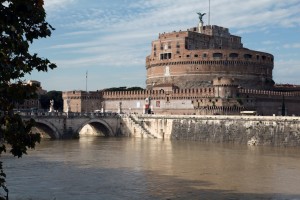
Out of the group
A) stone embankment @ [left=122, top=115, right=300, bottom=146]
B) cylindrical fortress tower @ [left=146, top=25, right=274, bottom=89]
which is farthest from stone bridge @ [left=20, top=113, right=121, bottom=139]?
cylindrical fortress tower @ [left=146, top=25, right=274, bottom=89]

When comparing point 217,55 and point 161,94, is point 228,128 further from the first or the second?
point 217,55

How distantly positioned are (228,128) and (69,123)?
56.2 ft

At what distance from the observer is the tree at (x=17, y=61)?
942 centimetres

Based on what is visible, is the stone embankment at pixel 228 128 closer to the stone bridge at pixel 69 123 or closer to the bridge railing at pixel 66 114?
the stone bridge at pixel 69 123

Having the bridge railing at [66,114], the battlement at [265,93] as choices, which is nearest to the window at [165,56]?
the battlement at [265,93]

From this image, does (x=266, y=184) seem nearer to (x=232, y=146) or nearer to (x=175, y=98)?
(x=232, y=146)

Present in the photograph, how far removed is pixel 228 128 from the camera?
4859cm

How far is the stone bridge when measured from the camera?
51.0 meters

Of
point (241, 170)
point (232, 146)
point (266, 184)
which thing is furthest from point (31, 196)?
point (232, 146)

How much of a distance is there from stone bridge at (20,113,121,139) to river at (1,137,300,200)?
36.6 feet

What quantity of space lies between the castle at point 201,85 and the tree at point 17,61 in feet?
161

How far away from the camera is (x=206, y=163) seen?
31.4m

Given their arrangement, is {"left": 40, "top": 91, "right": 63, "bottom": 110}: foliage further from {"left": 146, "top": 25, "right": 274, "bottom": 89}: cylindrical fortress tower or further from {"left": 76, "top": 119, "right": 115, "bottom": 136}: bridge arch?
{"left": 76, "top": 119, "right": 115, "bottom": 136}: bridge arch

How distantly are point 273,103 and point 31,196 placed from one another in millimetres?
50108
